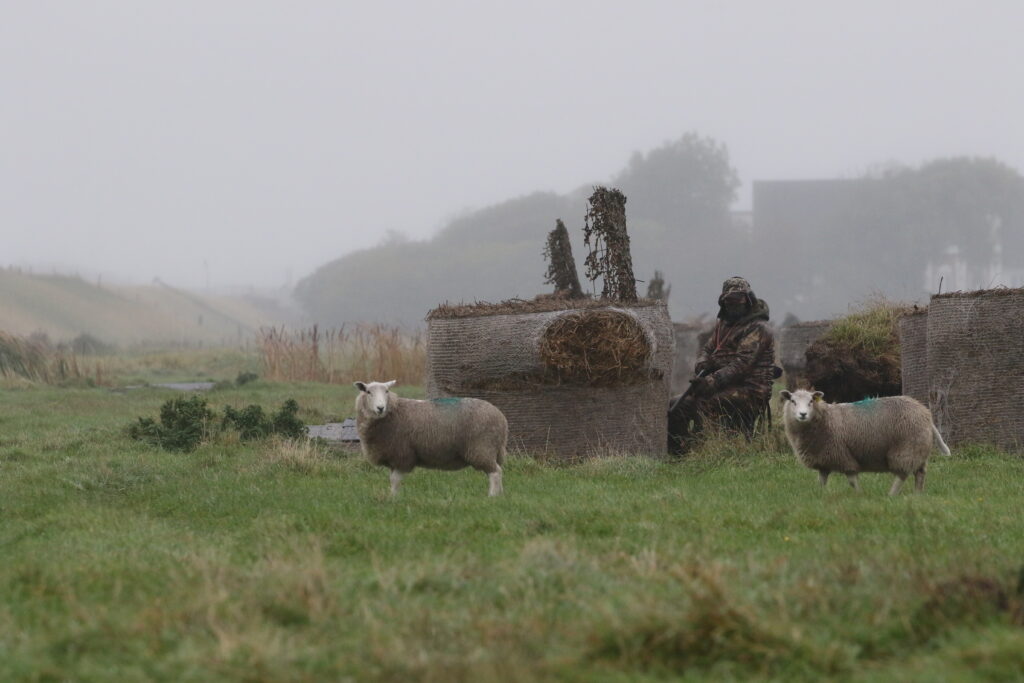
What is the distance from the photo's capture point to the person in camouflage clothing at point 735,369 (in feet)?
49.0

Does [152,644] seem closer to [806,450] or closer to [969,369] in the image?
A: [806,450]

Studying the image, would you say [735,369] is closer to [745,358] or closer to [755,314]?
[745,358]

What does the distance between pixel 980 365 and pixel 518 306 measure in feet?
17.2

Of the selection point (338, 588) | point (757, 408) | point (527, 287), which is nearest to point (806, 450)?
point (757, 408)

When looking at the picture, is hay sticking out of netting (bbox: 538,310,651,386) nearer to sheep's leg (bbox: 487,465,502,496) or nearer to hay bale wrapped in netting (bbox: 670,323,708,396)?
sheep's leg (bbox: 487,465,502,496)

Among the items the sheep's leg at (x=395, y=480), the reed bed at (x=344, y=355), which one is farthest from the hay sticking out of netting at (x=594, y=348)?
the reed bed at (x=344, y=355)

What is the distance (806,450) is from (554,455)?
3.67m

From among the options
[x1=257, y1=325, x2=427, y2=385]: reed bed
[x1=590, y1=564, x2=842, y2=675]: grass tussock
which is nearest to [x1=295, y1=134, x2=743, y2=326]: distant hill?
[x1=257, y1=325, x2=427, y2=385]: reed bed

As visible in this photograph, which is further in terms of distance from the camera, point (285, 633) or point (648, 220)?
point (648, 220)

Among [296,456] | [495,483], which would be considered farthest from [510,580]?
[296,456]

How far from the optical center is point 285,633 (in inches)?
210

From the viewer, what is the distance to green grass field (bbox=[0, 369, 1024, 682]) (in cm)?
496

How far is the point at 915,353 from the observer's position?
47.0 ft

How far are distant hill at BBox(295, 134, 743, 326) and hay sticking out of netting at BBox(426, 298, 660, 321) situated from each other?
3629 inches
